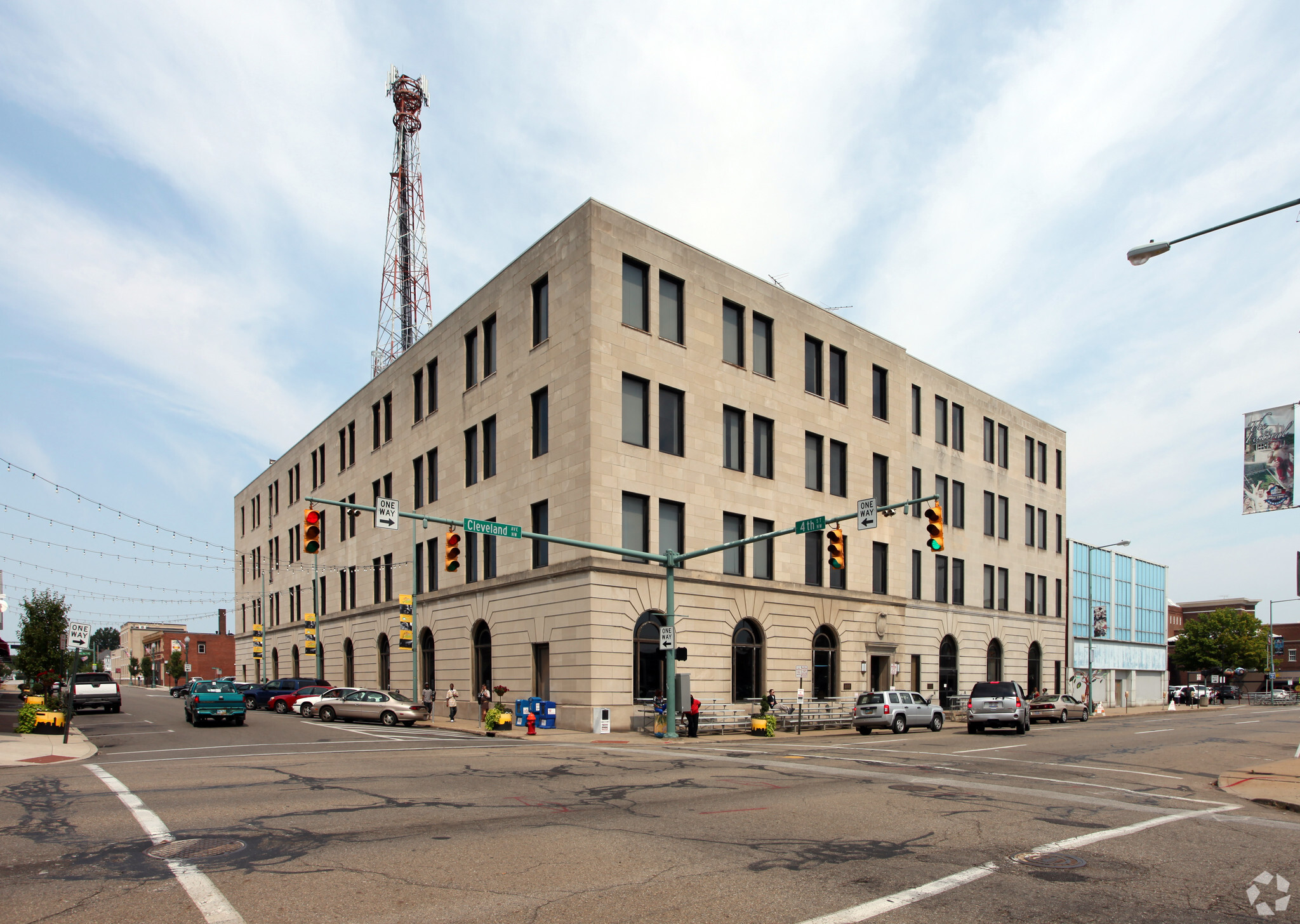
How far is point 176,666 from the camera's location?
121 metres

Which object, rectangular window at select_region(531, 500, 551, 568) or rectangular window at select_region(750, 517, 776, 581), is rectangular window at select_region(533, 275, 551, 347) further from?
rectangular window at select_region(750, 517, 776, 581)

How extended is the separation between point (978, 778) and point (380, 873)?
1275 centimetres

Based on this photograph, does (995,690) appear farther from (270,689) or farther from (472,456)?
(270,689)

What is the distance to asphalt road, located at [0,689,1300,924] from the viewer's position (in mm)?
7875

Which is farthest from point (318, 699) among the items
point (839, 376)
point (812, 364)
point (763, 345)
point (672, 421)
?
point (839, 376)

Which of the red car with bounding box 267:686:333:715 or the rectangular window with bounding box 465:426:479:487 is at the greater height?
the rectangular window with bounding box 465:426:479:487

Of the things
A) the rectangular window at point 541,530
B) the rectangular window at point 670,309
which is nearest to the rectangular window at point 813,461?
the rectangular window at point 670,309

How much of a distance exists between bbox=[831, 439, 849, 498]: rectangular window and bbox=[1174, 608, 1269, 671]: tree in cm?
9264

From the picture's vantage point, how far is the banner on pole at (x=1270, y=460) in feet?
80.8

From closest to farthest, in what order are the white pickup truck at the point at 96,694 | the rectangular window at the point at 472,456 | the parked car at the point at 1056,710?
the rectangular window at the point at 472,456 → the white pickup truck at the point at 96,694 → the parked car at the point at 1056,710

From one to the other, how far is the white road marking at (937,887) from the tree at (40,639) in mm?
50804

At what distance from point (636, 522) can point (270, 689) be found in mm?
24893

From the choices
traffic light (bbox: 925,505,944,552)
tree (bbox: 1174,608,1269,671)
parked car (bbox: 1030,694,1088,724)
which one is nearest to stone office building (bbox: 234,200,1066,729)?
parked car (bbox: 1030,694,1088,724)

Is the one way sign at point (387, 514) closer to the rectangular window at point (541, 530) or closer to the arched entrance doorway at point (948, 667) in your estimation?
the rectangular window at point (541, 530)
